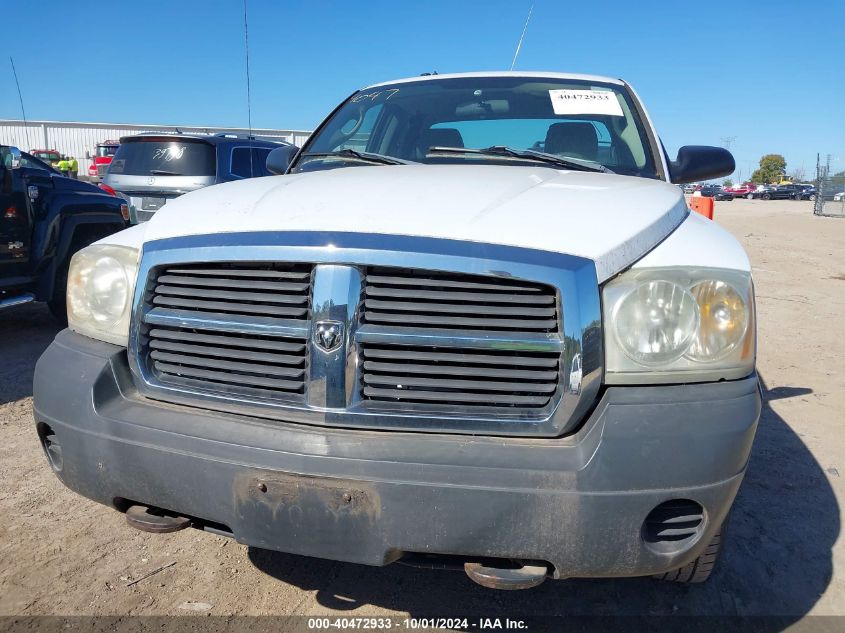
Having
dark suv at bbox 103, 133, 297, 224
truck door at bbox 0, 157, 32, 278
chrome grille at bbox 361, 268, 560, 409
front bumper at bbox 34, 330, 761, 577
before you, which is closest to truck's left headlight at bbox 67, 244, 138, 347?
front bumper at bbox 34, 330, 761, 577

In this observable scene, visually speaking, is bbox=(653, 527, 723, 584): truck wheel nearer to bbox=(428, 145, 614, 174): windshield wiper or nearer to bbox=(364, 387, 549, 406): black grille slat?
bbox=(364, 387, 549, 406): black grille slat

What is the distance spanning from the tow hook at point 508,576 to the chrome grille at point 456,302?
623 millimetres

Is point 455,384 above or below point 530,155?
below

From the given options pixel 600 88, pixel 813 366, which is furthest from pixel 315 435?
pixel 813 366

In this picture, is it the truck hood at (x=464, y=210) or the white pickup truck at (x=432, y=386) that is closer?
the white pickup truck at (x=432, y=386)

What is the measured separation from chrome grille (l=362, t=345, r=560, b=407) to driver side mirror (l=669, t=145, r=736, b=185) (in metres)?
1.74

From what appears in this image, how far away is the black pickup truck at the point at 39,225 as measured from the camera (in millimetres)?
5363

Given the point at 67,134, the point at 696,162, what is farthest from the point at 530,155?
the point at 67,134

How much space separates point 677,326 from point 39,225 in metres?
5.58

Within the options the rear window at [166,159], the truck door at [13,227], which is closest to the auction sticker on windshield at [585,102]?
the truck door at [13,227]

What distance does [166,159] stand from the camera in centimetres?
842

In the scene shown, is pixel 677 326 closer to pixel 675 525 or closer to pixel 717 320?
pixel 717 320

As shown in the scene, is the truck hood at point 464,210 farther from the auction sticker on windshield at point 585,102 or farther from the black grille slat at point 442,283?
the auction sticker on windshield at point 585,102

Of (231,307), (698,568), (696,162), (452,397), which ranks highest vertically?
(696,162)
